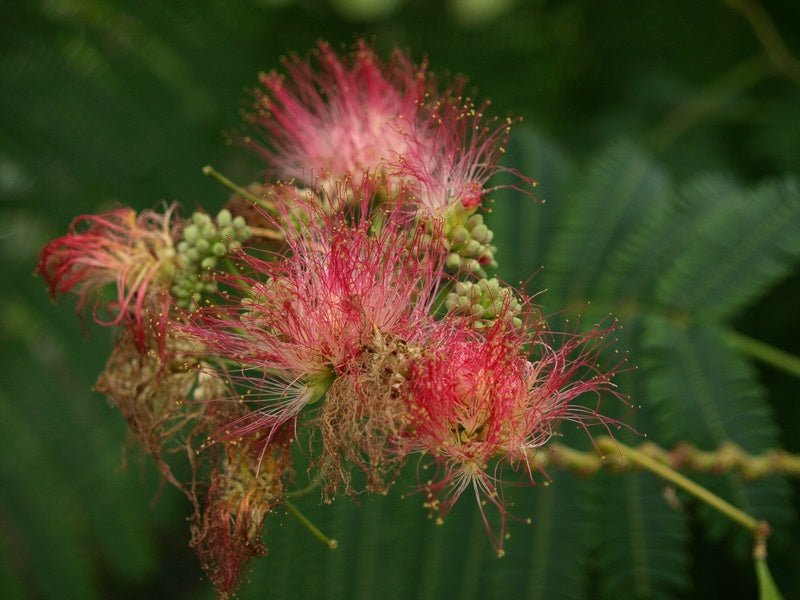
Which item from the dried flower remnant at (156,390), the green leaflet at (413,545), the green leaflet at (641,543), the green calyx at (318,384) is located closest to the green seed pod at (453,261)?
the green calyx at (318,384)

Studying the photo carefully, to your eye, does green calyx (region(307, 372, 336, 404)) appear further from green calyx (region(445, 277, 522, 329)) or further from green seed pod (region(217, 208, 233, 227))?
green seed pod (region(217, 208, 233, 227))

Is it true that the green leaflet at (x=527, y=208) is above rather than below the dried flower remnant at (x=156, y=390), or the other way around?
above

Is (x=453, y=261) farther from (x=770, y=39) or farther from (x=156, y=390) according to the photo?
(x=770, y=39)

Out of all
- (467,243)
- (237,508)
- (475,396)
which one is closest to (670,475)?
(475,396)

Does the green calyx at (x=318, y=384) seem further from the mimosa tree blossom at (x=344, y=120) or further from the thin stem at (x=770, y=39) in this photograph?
the thin stem at (x=770, y=39)

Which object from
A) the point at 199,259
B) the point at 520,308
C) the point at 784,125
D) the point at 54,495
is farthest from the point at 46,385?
the point at 784,125

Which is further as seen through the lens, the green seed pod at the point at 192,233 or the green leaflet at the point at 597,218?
the green leaflet at the point at 597,218

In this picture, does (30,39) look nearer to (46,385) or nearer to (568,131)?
(46,385)
